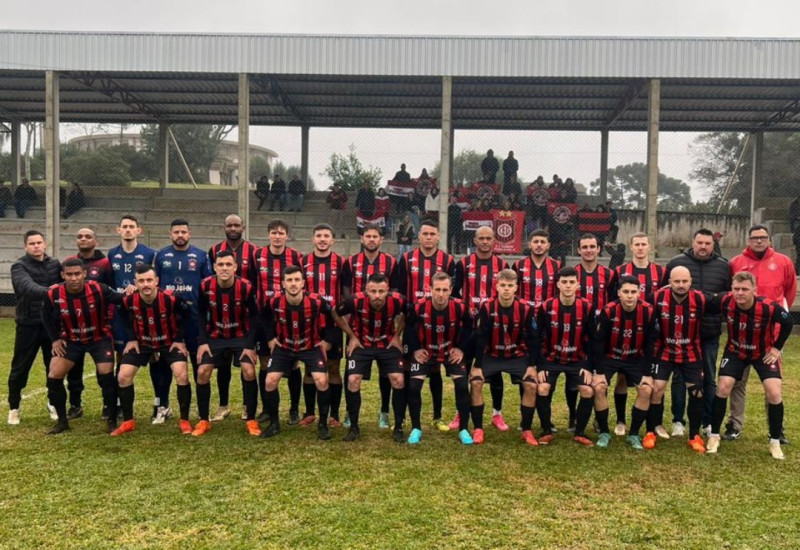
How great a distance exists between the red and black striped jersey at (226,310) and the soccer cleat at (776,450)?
4220 mm

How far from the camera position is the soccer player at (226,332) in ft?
18.0

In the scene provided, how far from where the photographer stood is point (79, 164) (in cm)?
2186

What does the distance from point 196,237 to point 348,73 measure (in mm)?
5439

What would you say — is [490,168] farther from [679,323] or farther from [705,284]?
[679,323]

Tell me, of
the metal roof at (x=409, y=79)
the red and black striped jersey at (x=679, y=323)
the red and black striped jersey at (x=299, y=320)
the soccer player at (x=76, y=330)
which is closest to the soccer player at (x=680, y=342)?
the red and black striped jersey at (x=679, y=323)

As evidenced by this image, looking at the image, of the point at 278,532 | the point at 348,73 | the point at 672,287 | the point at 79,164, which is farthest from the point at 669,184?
the point at 79,164

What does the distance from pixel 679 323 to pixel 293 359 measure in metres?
3.15

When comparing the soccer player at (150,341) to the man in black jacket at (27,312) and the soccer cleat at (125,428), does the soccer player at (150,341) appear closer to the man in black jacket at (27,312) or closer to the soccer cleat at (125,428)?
the soccer cleat at (125,428)

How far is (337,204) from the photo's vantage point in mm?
16609

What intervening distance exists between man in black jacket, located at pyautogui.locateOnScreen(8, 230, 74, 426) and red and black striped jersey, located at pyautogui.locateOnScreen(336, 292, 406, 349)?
2.62 meters

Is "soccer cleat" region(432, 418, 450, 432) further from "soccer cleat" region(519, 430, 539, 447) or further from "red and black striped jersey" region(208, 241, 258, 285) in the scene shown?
"red and black striped jersey" region(208, 241, 258, 285)

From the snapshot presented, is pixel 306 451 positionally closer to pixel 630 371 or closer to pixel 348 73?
pixel 630 371

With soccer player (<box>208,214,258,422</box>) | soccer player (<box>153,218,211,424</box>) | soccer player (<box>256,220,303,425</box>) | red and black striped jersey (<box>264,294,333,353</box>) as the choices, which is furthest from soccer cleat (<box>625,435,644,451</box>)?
soccer player (<box>153,218,211,424</box>)

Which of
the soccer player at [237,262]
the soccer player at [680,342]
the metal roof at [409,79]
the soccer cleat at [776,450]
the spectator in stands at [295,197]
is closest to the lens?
the soccer cleat at [776,450]
